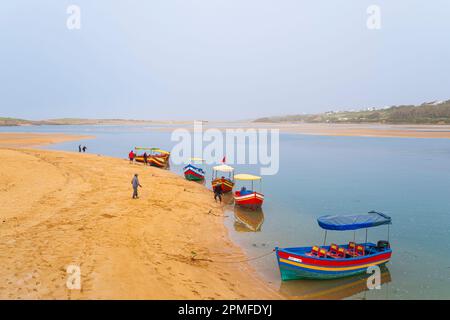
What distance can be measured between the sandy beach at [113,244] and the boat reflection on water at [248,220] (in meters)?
1.08

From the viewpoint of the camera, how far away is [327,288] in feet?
40.2

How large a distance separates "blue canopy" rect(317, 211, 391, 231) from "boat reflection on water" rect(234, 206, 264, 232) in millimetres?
5463

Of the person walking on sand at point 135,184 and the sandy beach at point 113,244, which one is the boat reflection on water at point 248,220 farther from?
the person walking on sand at point 135,184

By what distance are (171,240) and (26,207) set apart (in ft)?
25.7

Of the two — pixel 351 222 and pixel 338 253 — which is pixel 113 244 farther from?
pixel 351 222

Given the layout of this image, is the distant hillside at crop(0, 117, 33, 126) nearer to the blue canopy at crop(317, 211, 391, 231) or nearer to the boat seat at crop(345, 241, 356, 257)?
the blue canopy at crop(317, 211, 391, 231)

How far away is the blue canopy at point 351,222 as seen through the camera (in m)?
13.5

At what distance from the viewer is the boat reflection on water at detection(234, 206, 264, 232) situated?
18750mm

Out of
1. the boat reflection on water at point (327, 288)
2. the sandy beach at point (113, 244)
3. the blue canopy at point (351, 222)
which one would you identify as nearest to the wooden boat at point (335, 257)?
the blue canopy at point (351, 222)

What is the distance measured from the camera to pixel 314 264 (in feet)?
40.2

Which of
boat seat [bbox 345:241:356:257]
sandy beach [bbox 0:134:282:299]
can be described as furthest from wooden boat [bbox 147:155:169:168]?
boat seat [bbox 345:241:356:257]

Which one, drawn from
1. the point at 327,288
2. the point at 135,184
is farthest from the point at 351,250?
the point at 135,184
